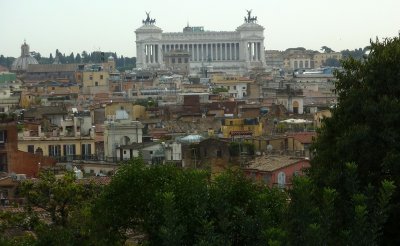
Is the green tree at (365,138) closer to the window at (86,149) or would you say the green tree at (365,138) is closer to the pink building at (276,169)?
the pink building at (276,169)

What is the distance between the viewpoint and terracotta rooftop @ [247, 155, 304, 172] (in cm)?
3106

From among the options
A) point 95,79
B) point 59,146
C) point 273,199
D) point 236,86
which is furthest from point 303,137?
point 95,79

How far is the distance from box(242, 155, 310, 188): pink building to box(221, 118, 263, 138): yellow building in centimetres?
1166

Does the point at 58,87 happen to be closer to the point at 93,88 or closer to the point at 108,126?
the point at 93,88

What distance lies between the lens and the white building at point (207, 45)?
162750 mm

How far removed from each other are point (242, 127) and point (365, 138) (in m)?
25.3

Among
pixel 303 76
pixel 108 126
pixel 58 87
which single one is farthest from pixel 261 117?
pixel 303 76

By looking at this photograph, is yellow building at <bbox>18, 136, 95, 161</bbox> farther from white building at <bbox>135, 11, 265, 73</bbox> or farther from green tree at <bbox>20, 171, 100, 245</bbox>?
white building at <bbox>135, 11, 265, 73</bbox>

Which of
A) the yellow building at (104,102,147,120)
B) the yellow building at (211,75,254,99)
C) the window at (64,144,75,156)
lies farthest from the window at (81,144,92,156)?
the yellow building at (211,75,254,99)

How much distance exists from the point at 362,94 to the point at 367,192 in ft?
10.2

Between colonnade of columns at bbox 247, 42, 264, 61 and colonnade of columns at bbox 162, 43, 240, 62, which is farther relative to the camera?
colonnade of columns at bbox 247, 42, 264, 61

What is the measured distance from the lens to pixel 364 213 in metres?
17.5

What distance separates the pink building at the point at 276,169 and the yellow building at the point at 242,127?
1166cm

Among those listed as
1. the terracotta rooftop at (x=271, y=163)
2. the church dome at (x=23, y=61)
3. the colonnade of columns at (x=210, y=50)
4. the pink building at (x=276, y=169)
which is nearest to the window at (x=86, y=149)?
the terracotta rooftop at (x=271, y=163)
